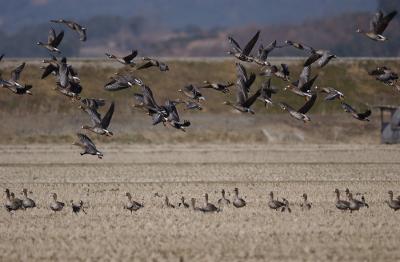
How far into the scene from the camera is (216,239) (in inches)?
876

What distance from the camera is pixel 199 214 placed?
26.4 metres

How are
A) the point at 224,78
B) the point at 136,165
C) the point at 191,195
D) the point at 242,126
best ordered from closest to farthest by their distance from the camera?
the point at 191,195
the point at 136,165
the point at 242,126
the point at 224,78

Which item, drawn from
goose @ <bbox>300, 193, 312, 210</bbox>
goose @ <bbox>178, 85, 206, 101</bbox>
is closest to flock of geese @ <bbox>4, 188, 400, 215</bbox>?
goose @ <bbox>300, 193, 312, 210</bbox>

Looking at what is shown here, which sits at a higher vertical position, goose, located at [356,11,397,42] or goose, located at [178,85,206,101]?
goose, located at [356,11,397,42]

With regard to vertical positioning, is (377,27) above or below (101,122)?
above

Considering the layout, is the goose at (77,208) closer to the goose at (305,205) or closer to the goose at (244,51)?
the goose at (305,205)

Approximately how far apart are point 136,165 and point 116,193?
12.4 m

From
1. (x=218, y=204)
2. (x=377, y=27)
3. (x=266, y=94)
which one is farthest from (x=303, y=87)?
(x=218, y=204)

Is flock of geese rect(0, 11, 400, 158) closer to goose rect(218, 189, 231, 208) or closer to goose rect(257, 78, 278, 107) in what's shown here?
goose rect(257, 78, 278, 107)

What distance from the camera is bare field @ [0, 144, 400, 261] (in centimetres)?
2097

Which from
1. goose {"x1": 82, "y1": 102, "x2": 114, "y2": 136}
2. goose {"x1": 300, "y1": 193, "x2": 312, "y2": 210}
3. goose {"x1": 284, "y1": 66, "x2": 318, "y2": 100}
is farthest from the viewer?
goose {"x1": 284, "y1": 66, "x2": 318, "y2": 100}

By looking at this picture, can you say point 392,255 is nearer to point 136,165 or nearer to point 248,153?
point 136,165

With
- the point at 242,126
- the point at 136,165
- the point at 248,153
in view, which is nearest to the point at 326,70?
the point at 242,126

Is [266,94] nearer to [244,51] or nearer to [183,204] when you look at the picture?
[244,51]
